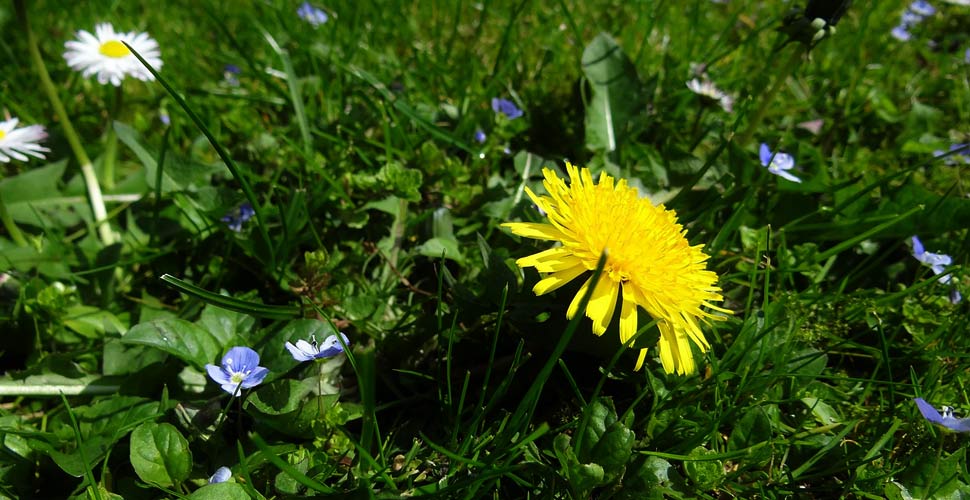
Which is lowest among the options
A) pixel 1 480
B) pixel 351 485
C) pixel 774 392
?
pixel 774 392

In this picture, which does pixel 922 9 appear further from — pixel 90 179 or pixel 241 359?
pixel 90 179

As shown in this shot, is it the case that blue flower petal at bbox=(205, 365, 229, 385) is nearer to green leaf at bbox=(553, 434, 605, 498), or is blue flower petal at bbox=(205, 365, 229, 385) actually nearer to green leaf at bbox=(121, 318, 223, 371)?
green leaf at bbox=(121, 318, 223, 371)

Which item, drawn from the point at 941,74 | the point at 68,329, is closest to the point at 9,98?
the point at 68,329

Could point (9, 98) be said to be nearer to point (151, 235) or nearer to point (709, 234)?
point (151, 235)

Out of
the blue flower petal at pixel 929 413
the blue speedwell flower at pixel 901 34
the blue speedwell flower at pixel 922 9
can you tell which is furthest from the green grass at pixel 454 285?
the blue speedwell flower at pixel 922 9

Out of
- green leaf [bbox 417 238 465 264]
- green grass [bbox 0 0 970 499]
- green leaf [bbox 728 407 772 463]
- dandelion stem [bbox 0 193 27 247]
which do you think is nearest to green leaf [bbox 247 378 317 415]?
green grass [bbox 0 0 970 499]

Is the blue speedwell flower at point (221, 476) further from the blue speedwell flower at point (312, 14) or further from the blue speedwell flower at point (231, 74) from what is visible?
the blue speedwell flower at point (312, 14)

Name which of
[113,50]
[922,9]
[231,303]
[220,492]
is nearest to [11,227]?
[113,50]
